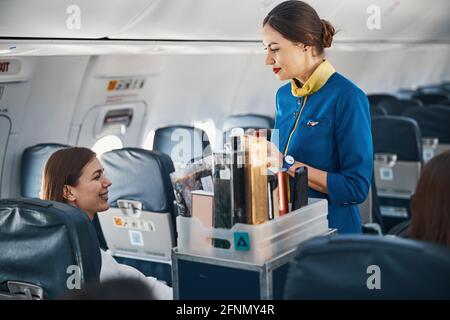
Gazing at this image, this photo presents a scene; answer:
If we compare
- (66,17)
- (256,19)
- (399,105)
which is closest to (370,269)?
(66,17)

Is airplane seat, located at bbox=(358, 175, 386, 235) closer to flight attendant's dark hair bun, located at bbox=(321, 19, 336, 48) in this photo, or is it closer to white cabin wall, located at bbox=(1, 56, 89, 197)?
flight attendant's dark hair bun, located at bbox=(321, 19, 336, 48)

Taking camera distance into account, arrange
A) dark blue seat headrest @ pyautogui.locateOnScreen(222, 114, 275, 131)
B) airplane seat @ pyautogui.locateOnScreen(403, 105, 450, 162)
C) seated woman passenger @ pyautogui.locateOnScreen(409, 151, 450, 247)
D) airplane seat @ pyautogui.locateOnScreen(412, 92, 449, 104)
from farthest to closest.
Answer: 1. airplane seat @ pyautogui.locateOnScreen(412, 92, 449, 104)
2. dark blue seat headrest @ pyautogui.locateOnScreen(222, 114, 275, 131)
3. airplane seat @ pyautogui.locateOnScreen(403, 105, 450, 162)
4. seated woman passenger @ pyautogui.locateOnScreen(409, 151, 450, 247)

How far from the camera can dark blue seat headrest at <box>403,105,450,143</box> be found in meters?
6.47

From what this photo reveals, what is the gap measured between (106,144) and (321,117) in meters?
3.35

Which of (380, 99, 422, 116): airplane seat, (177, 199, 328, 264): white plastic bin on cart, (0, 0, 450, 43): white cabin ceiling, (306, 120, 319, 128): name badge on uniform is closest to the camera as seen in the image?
(177, 199, 328, 264): white plastic bin on cart

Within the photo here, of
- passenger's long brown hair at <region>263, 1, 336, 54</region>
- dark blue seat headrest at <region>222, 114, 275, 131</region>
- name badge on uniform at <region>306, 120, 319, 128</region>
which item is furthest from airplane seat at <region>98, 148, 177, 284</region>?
dark blue seat headrest at <region>222, 114, 275, 131</region>

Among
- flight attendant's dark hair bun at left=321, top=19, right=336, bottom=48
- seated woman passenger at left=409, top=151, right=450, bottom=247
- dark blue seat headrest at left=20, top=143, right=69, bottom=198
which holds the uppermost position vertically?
flight attendant's dark hair bun at left=321, top=19, right=336, bottom=48

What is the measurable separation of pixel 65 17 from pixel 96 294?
2661 millimetres

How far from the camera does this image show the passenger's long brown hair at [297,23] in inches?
113

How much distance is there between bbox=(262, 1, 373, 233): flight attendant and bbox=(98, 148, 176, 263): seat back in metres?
1.06

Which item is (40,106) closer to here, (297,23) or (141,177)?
(141,177)

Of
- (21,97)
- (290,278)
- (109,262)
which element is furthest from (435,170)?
(21,97)

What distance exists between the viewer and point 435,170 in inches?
77.6

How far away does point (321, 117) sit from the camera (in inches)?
115
